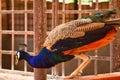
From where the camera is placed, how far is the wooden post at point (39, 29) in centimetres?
262

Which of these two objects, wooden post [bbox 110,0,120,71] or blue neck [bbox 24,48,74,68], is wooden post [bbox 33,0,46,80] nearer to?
wooden post [bbox 110,0,120,71]

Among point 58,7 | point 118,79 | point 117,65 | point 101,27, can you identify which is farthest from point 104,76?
point 58,7

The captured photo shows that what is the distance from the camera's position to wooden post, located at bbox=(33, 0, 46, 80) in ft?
8.61

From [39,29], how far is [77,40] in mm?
853

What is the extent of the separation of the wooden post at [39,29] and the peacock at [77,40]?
2.31 ft

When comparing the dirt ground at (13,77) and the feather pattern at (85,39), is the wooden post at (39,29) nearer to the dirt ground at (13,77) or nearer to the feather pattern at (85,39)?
the dirt ground at (13,77)

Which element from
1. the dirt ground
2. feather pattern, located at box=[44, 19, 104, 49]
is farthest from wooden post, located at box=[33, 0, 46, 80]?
feather pattern, located at box=[44, 19, 104, 49]

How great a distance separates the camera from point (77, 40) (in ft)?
6.06

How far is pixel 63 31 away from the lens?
74.9 inches

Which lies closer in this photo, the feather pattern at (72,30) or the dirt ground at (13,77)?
the feather pattern at (72,30)

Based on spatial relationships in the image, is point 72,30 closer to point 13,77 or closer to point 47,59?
point 47,59

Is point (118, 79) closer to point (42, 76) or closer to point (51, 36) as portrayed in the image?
point (51, 36)

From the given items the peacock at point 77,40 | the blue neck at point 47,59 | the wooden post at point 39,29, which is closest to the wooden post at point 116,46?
the wooden post at point 39,29

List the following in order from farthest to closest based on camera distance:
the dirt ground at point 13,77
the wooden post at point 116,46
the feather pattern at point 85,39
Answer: the dirt ground at point 13,77, the wooden post at point 116,46, the feather pattern at point 85,39
